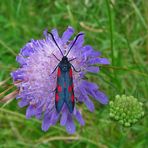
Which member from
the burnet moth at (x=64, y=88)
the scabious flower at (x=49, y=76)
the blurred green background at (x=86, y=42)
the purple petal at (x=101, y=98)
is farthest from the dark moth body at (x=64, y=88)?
the blurred green background at (x=86, y=42)

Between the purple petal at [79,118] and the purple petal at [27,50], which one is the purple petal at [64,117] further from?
the purple petal at [27,50]

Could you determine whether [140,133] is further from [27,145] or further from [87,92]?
[87,92]

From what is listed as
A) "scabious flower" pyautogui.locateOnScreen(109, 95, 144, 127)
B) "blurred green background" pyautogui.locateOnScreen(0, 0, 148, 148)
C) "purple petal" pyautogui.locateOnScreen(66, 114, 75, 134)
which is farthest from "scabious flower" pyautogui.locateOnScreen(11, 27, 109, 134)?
"blurred green background" pyautogui.locateOnScreen(0, 0, 148, 148)

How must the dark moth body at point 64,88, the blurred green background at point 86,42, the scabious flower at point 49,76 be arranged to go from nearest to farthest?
the dark moth body at point 64,88 < the scabious flower at point 49,76 < the blurred green background at point 86,42

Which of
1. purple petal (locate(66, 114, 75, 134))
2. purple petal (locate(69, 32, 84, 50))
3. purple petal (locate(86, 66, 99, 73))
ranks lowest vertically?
purple petal (locate(66, 114, 75, 134))

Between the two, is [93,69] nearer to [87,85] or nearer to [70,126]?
[87,85]

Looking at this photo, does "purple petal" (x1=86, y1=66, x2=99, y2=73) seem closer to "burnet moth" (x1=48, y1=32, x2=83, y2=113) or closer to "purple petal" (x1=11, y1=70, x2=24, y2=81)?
"burnet moth" (x1=48, y1=32, x2=83, y2=113)
